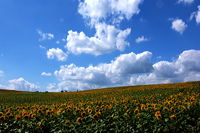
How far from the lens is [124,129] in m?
7.73

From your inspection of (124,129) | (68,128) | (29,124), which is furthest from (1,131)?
(124,129)

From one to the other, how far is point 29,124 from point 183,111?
6821 millimetres

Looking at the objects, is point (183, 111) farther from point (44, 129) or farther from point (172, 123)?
point (44, 129)

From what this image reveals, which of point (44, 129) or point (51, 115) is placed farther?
point (51, 115)

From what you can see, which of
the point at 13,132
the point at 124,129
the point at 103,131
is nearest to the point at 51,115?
the point at 13,132

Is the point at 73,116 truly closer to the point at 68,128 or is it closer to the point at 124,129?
the point at 68,128

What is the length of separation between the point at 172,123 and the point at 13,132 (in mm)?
6306

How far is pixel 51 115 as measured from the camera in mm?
10336

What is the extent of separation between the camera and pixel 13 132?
8.79m

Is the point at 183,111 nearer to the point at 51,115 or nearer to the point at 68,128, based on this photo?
the point at 68,128

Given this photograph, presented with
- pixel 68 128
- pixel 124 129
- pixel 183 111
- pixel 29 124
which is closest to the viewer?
pixel 124 129

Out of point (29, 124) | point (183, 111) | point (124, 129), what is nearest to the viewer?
point (124, 129)

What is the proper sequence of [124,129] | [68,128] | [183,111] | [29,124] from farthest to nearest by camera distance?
1. [183,111]
2. [29,124]
3. [68,128]
4. [124,129]

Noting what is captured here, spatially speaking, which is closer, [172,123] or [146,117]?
[172,123]
